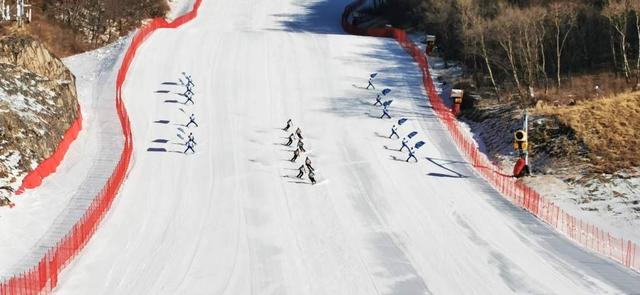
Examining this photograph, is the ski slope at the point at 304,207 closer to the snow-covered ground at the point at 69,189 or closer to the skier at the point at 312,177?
the skier at the point at 312,177

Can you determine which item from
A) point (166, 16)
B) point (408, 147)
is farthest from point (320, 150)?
point (166, 16)

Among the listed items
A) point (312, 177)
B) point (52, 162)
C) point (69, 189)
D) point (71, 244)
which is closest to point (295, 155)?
point (312, 177)

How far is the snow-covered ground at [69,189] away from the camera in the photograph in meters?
26.5

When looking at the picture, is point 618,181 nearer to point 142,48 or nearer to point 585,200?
point 585,200

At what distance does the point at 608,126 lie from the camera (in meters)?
37.8

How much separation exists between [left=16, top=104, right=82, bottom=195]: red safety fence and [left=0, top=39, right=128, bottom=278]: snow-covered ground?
20 centimetres

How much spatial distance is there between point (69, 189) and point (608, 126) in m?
22.3

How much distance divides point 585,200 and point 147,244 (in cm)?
1647

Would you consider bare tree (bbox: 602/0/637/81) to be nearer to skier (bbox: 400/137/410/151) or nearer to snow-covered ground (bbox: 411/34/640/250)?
snow-covered ground (bbox: 411/34/640/250)

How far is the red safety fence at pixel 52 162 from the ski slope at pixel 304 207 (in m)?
2.66

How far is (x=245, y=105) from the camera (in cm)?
4416

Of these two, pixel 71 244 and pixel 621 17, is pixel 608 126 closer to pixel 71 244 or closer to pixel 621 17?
pixel 621 17

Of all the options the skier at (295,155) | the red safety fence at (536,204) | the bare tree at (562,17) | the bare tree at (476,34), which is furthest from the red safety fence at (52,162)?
the bare tree at (562,17)

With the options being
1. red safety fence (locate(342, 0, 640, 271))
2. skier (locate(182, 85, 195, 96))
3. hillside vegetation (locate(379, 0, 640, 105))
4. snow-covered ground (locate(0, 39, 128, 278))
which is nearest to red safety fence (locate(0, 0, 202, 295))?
snow-covered ground (locate(0, 39, 128, 278))
